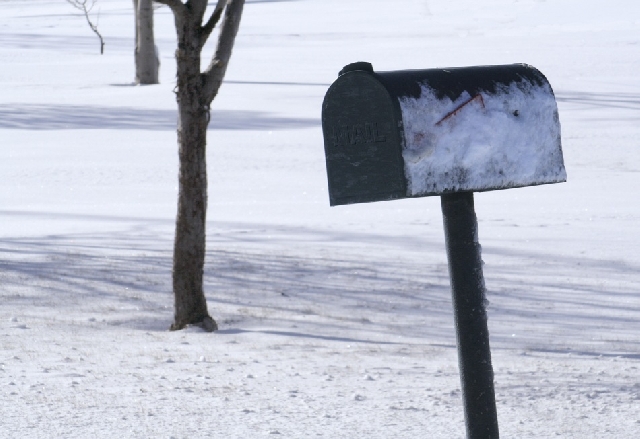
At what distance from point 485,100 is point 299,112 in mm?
18143

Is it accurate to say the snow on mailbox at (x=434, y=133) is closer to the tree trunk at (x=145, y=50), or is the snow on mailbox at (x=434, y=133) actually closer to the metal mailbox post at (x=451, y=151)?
the metal mailbox post at (x=451, y=151)

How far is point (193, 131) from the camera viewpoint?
629 cm

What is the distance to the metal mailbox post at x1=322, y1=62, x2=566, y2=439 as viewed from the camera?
2426mm

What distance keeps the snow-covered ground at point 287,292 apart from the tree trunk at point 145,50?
18.5ft

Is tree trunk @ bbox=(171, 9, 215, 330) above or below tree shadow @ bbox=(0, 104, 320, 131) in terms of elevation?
below

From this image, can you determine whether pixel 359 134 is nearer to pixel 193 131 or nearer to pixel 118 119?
pixel 193 131

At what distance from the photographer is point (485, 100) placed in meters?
2.57

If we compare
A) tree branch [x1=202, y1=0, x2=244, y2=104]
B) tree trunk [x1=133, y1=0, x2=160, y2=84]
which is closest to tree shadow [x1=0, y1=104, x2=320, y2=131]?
tree trunk [x1=133, y1=0, x2=160, y2=84]

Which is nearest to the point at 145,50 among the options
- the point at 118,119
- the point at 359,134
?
the point at 118,119

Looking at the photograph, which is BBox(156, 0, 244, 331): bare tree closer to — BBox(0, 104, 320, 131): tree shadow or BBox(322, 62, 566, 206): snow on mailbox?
BBox(322, 62, 566, 206): snow on mailbox

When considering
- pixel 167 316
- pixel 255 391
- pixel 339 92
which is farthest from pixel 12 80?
pixel 339 92

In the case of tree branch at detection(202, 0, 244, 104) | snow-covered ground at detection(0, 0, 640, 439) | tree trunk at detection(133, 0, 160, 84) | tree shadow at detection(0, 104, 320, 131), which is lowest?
snow-covered ground at detection(0, 0, 640, 439)

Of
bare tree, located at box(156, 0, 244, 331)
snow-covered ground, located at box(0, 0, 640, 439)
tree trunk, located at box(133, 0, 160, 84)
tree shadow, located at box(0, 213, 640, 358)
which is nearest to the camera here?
snow-covered ground, located at box(0, 0, 640, 439)

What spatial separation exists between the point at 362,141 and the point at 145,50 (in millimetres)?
24598
